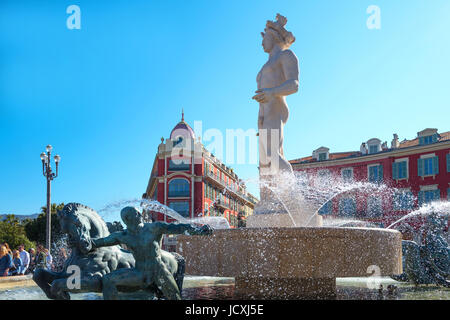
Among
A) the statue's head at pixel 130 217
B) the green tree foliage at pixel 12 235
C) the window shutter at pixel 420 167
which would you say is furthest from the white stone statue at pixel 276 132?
the green tree foliage at pixel 12 235

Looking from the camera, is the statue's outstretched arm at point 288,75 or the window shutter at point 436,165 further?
the window shutter at point 436,165

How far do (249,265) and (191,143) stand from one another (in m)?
46.8

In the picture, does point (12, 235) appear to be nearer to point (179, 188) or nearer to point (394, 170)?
point (179, 188)

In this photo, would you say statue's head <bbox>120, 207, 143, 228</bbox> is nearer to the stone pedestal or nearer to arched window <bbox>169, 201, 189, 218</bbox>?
the stone pedestal

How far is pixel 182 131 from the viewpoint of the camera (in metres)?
54.8

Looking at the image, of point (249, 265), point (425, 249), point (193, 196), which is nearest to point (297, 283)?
point (249, 265)

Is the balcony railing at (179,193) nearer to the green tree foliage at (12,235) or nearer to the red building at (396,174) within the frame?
the green tree foliage at (12,235)

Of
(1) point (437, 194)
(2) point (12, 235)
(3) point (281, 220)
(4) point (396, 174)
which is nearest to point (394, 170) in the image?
(4) point (396, 174)

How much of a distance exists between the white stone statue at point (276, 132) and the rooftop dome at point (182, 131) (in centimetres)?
4505

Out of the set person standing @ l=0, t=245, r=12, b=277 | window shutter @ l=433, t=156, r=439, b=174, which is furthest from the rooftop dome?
person standing @ l=0, t=245, r=12, b=277

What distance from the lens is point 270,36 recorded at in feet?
30.2

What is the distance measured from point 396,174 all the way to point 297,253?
107ft

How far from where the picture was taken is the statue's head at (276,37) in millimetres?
9148
